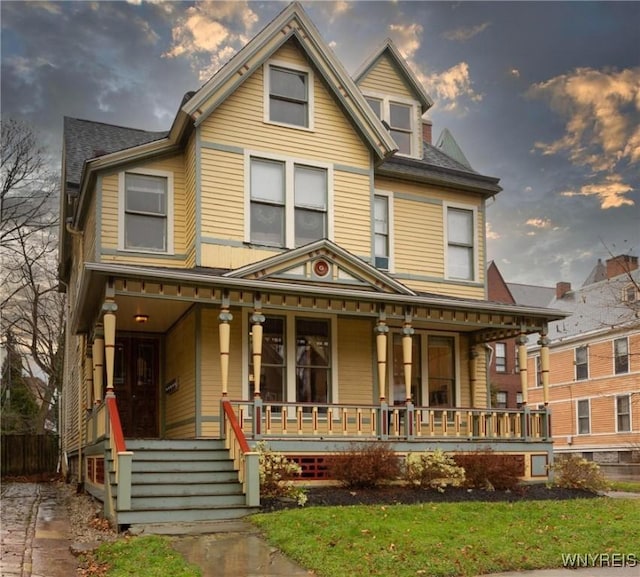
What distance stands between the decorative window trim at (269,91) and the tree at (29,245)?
649 inches

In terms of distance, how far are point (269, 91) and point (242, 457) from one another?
8.37m

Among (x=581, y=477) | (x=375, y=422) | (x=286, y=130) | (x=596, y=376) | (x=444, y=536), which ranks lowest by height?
(x=581, y=477)

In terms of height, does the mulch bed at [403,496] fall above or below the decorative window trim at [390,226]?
below

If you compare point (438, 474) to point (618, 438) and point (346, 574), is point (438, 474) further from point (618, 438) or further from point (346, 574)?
point (618, 438)

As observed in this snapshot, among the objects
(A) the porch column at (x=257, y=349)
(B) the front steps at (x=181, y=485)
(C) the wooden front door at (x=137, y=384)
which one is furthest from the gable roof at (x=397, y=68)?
(B) the front steps at (x=181, y=485)

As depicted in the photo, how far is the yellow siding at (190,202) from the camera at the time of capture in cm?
1538

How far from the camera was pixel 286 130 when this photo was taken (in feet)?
54.2

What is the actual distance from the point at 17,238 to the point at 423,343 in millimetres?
19386

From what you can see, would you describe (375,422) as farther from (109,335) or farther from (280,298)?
(109,335)

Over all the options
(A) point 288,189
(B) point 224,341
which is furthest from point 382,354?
(A) point 288,189

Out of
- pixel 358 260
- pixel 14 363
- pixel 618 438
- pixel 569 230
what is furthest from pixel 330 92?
pixel 14 363

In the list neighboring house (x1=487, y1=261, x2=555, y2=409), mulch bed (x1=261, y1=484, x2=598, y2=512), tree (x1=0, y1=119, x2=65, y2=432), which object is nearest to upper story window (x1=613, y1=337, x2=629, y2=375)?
neighboring house (x1=487, y1=261, x2=555, y2=409)

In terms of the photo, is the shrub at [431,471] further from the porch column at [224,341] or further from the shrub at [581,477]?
the porch column at [224,341]

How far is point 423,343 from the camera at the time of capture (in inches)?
712
